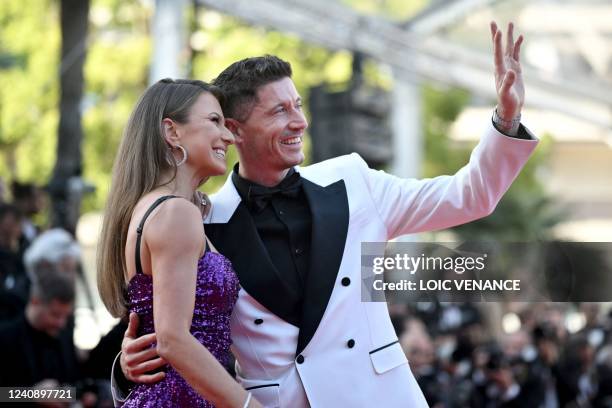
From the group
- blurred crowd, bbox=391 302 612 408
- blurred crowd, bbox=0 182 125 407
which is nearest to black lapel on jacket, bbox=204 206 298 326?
blurred crowd, bbox=0 182 125 407

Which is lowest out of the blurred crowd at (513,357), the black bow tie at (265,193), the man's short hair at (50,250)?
the blurred crowd at (513,357)

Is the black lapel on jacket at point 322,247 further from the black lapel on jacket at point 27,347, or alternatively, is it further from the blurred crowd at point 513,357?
the blurred crowd at point 513,357

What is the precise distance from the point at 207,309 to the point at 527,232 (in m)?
29.4

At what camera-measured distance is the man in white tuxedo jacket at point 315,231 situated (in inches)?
164

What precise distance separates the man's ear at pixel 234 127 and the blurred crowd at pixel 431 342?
2881mm

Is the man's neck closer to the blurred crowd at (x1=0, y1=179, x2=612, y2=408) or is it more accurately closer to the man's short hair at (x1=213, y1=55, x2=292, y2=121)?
the man's short hair at (x1=213, y1=55, x2=292, y2=121)

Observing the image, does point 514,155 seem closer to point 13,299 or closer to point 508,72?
point 508,72

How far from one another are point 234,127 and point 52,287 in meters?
3.06

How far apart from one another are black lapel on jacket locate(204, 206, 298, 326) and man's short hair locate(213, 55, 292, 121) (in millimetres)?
434

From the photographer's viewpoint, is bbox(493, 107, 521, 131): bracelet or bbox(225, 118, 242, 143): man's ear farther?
bbox(225, 118, 242, 143): man's ear

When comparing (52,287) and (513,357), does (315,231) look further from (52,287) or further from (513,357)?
(513,357)

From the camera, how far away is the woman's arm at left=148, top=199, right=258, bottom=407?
3686mm

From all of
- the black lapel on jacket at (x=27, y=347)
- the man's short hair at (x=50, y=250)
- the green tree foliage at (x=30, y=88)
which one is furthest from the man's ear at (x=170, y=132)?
the green tree foliage at (x=30, y=88)

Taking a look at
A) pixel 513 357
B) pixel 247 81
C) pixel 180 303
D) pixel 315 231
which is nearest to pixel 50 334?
pixel 247 81
